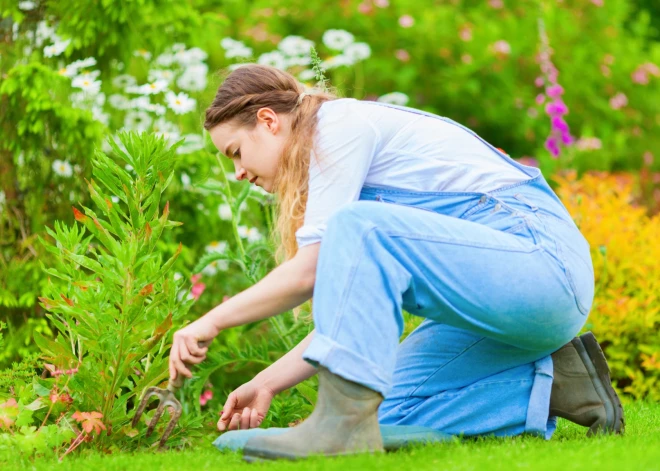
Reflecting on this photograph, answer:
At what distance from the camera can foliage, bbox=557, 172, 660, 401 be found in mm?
3342

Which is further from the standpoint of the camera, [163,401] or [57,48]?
[57,48]

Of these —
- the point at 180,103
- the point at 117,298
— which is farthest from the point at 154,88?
the point at 117,298

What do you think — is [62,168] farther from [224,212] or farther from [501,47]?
[501,47]

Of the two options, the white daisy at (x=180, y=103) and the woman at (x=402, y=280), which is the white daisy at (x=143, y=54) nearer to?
the white daisy at (x=180, y=103)

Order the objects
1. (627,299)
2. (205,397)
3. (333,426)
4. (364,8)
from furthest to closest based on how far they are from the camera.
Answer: (364,8), (627,299), (205,397), (333,426)

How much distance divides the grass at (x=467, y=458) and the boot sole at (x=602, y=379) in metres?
0.05

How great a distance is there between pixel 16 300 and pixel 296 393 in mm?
1095

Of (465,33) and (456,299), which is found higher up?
(456,299)

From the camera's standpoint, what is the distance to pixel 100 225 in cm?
231

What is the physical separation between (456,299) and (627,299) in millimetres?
1632

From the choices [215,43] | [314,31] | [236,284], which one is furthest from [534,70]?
[236,284]

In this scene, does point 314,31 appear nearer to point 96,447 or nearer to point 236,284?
point 236,284

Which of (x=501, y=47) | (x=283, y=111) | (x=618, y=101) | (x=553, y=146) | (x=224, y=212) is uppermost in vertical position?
(x=283, y=111)

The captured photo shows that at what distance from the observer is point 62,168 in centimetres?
351
